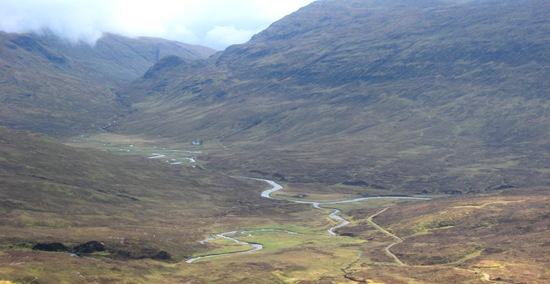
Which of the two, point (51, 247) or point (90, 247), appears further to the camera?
point (90, 247)

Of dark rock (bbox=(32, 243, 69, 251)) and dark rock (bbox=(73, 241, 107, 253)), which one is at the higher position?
dark rock (bbox=(32, 243, 69, 251))

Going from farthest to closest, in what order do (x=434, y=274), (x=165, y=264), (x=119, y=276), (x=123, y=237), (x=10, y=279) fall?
1. (x=123, y=237)
2. (x=165, y=264)
3. (x=434, y=274)
4. (x=119, y=276)
5. (x=10, y=279)

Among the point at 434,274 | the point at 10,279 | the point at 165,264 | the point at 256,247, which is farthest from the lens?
the point at 256,247

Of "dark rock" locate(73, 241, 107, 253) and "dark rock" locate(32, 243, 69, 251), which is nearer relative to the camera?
"dark rock" locate(32, 243, 69, 251)

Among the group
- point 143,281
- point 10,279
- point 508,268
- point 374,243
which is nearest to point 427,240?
point 374,243

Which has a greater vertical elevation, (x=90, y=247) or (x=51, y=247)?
(x=51, y=247)

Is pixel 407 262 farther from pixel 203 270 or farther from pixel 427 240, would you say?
pixel 203 270

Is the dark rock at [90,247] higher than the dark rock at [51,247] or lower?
lower

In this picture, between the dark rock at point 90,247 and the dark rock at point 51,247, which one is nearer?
the dark rock at point 51,247
